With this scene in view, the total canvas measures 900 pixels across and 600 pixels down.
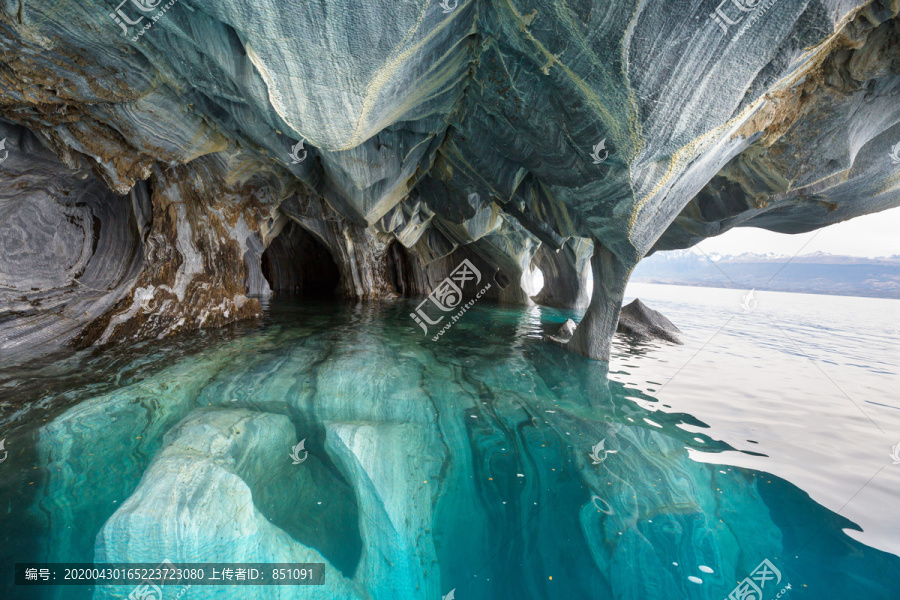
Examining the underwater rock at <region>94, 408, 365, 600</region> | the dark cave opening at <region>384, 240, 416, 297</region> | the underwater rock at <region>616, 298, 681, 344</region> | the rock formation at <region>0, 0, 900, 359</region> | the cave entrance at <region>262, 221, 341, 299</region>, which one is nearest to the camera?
the underwater rock at <region>94, 408, 365, 600</region>

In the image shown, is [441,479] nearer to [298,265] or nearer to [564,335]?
[564,335]

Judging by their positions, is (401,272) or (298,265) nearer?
(401,272)

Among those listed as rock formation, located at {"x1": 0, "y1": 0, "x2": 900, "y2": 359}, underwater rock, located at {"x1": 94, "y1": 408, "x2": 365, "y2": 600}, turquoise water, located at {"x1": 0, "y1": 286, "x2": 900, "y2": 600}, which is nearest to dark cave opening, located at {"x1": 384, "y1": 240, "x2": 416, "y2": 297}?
rock formation, located at {"x1": 0, "y1": 0, "x2": 900, "y2": 359}

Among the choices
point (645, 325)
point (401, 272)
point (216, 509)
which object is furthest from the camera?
point (401, 272)

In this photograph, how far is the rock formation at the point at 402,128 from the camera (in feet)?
12.4

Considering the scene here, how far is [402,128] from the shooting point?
711cm

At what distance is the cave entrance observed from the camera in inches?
837

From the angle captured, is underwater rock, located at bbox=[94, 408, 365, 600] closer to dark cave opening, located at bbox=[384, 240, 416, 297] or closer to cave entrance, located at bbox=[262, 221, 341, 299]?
dark cave opening, located at bbox=[384, 240, 416, 297]

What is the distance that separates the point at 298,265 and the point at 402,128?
680 inches

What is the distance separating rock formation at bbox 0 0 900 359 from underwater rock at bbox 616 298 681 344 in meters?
2.14

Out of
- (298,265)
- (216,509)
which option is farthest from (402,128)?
(298,265)

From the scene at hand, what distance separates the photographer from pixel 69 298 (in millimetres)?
7031

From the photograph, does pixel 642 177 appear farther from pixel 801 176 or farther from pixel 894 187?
pixel 894 187

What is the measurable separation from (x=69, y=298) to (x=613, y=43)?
9235 millimetres
